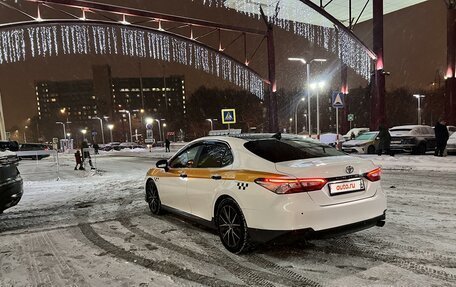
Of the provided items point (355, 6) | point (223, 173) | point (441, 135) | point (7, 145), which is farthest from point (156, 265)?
point (355, 6)

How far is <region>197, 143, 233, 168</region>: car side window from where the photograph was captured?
4.82 m

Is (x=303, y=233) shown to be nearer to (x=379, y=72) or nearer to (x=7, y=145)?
(x=7, y=145)

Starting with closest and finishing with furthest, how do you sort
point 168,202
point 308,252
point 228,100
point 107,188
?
point 308,252 → point 168,202 → point 107,188 → point 228,100

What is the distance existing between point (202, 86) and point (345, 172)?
71.5 metres

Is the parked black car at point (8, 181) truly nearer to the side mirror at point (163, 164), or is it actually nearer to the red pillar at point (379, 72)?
the side mirror at point (163, 164)

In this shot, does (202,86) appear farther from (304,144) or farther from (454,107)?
(304,144)

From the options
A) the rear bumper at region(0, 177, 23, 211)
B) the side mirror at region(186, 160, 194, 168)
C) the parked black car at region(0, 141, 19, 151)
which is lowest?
the rear bumper at region(0, 177, 23, 211)

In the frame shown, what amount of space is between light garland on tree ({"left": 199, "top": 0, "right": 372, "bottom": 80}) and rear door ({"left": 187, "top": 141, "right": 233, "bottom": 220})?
22.7m

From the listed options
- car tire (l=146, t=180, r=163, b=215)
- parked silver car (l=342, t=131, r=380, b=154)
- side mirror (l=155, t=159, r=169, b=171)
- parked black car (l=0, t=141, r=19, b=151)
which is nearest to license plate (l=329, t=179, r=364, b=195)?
side mirror (l=155, t=159, r=169, b=171)

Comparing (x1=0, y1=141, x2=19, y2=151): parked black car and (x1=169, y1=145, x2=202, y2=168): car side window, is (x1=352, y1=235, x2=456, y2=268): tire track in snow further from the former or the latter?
(x1=0, y1=141, x2=19, y2=151): parked black car

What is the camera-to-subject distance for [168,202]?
621 centimetres

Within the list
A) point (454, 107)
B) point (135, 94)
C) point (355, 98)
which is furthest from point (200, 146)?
point (135, 94)

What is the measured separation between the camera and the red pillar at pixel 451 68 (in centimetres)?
2666

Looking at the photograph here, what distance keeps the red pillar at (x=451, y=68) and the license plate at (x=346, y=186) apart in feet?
96.4
